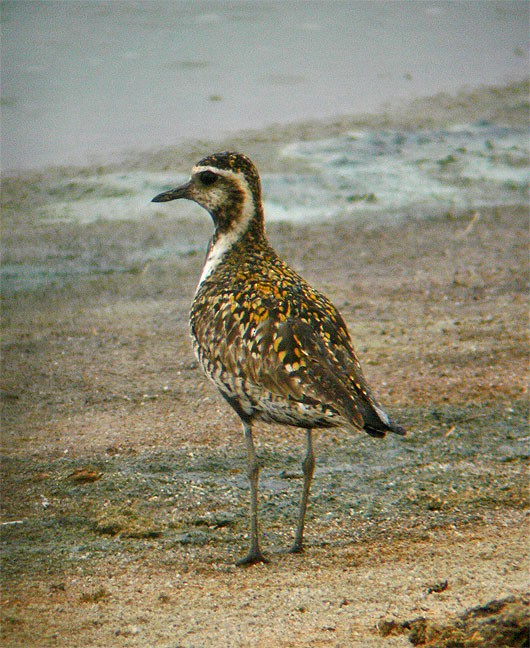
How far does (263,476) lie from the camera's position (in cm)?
596

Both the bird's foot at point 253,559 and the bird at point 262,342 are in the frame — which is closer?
the bird at point 262,342

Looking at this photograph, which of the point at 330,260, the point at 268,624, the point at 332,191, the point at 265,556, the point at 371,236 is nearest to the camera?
the point at 268,624

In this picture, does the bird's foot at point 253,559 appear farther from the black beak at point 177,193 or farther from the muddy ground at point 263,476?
the black beak at point 177,193

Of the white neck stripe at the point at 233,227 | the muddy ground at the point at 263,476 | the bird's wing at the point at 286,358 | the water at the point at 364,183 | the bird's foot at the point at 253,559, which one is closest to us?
the muddy ground at the point at 263,476

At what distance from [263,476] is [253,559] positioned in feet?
3.03

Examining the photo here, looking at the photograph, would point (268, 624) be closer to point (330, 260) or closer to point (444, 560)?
point (444, 560)

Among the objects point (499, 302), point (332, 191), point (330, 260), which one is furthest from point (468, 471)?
point (332, 191)

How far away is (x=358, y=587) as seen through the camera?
473 cm

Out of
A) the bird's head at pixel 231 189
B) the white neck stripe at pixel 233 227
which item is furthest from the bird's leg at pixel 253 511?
the bird's head at pixel 231 189

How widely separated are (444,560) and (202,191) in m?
2.51

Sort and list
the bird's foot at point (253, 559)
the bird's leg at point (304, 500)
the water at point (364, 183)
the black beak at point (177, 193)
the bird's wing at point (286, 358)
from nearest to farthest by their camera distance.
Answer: the bird's wing at point (286, 358) < the bird's foot at point (253, 559) < the bird's leg at point (304, 500) < the black beak at point (177, 193) < the water at point (364, 183)

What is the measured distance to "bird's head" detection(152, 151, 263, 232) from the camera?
19.5ft

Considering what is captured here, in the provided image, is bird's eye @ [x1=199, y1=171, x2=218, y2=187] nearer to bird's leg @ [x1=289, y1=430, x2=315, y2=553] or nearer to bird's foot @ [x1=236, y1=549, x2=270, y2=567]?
bird's leg @ [x1=289, y1=430, x2=315, y2=553]

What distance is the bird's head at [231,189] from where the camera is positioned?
5953 mm
